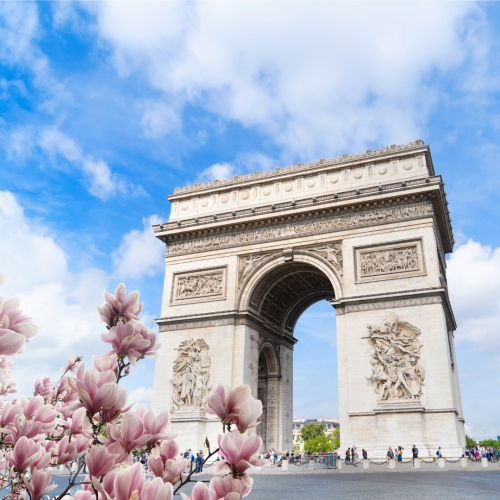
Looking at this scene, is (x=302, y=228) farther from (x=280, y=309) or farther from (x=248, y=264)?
(x=280, y=309)

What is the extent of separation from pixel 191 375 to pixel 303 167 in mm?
12393

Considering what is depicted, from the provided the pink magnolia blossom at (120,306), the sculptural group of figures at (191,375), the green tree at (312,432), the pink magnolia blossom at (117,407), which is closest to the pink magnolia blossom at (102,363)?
the pink magnolia blossom at (117,407)

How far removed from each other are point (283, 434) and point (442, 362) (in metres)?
11.1

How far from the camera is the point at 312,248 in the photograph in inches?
971

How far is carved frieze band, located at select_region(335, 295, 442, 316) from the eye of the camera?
2119 centimetres

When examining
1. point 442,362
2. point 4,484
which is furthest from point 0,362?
point 442,362

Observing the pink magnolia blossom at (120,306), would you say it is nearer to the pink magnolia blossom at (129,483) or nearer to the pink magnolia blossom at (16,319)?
the pink magnolia blossom at (16,319)

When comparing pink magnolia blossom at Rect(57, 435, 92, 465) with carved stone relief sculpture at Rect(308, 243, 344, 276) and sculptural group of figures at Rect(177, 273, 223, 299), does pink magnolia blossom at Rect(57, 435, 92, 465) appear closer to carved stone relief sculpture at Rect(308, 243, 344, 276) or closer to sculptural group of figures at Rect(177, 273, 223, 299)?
carved stone relief sculpture at Rect(308, 243, 344, 276)

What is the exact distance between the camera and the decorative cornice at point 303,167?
2489cm

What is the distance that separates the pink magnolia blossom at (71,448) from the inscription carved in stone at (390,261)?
21611 millimetres

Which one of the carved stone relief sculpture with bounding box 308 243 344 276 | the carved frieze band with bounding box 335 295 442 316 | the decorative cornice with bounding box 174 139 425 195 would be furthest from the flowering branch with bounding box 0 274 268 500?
the decorative cornice with bounding box 174 139 425 195

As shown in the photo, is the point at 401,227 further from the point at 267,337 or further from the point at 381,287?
the point at 267,337

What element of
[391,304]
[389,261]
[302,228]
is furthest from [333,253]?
[391,304]

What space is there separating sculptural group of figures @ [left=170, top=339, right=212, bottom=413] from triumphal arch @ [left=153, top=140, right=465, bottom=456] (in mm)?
54
